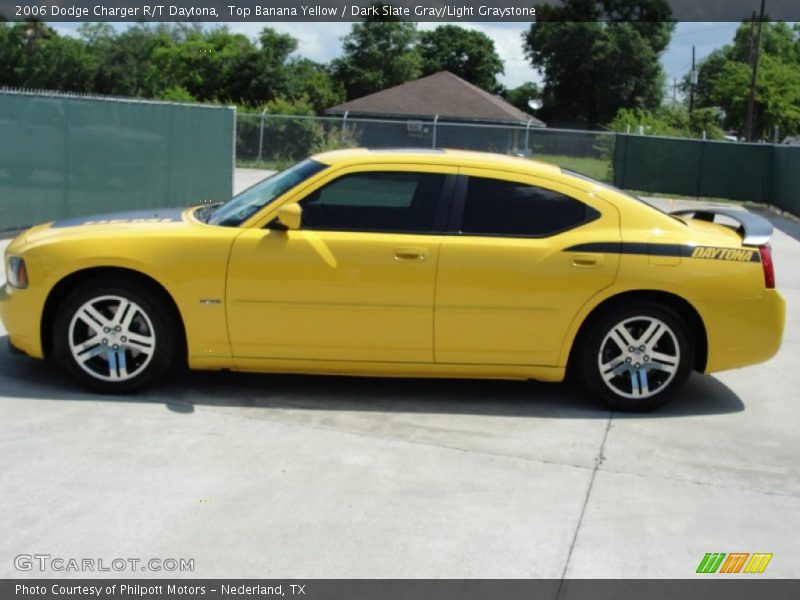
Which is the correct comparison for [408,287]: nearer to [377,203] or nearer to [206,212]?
[377,203]

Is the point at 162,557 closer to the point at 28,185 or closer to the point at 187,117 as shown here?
the point at 28,185

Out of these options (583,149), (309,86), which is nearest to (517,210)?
(583,149)

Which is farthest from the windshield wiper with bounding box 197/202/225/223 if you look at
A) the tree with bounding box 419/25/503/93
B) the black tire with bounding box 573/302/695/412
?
the tree with bounding box 419/25/503/93

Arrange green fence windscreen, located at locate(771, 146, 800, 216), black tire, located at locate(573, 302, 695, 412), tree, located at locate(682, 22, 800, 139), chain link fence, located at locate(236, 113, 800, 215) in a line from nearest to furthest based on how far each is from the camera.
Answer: black tire, located at locate(573, 302, 695, 412) → green fence windscreen, located at locate(771, 146, 800, 216) → chain link fence, located at locate(236, 113, 800, 215) → tree, located at locate(682, 22, 800, 139)

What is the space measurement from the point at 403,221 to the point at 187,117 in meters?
10.5

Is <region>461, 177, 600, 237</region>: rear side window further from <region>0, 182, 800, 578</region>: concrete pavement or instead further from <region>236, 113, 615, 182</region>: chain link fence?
<region>236, 113, 615, 182</region>: chain link fence

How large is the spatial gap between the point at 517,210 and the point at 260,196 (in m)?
1.59

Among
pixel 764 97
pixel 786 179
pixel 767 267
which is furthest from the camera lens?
pixel 764 97

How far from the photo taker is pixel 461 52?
81.1 m

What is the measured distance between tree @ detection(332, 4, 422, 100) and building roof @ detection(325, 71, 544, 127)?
14.8 meters

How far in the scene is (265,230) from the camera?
574 centimetres

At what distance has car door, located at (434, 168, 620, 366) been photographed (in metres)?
5.73

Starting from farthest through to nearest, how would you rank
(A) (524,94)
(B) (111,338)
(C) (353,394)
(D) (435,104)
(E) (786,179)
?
(A) (524,94)
(D) (435,104)
(E) (786,179)
(C) (353,394)
(B) (111,338)
